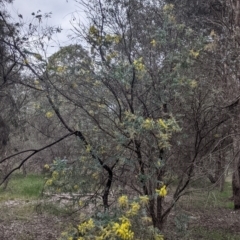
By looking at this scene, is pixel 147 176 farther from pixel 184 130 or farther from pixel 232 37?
pixel 232 37

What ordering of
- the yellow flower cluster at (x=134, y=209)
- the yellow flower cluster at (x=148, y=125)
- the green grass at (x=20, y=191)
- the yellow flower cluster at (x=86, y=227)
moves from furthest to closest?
the green grass at (x=20, y=191), the yellow flower cluster at (x=148, y=125), the yellow flower cluster at (x=134, y=209), the yellow flower cluster at (x=86, y=227)

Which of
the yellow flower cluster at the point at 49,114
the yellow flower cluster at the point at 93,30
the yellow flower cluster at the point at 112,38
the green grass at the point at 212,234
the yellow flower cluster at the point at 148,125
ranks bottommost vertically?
the green grass at the point at 212,234

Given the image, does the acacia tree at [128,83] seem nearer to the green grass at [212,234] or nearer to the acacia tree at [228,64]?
the acacia tree at [228,64]

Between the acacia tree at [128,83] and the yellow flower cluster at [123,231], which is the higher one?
the acacia tree at [128,83]

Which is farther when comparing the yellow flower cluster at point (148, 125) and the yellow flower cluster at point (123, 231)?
the yellow flower cluster at point (148, 125)

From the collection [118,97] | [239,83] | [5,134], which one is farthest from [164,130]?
[5,134]

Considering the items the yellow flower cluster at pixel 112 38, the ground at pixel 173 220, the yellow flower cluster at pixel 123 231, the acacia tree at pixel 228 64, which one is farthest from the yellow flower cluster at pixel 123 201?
the acacia tree at pixel 228 64

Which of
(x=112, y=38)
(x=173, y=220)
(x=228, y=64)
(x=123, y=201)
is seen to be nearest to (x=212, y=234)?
(x=173, y=220)

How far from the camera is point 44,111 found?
6582mm

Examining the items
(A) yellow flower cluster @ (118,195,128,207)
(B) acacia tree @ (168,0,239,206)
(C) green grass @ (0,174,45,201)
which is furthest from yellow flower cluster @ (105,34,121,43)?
(C) green grass @ (0,174,45,201)

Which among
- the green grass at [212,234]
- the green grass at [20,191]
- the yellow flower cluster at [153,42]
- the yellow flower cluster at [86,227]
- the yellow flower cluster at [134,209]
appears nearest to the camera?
the yellow flower cluster at [86,227]

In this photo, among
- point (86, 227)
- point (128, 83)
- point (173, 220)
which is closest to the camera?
point (86, 227)

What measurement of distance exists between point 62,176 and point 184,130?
6.76 feet

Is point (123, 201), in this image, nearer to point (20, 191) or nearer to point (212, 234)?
point (212, 234)
